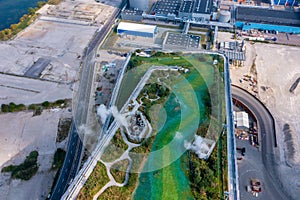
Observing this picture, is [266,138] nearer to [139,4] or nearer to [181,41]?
[181,41]

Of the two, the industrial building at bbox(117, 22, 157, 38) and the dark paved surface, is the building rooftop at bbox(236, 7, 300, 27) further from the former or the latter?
the dark paved surface

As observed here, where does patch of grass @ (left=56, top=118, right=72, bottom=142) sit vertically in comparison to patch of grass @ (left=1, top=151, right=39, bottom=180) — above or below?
above

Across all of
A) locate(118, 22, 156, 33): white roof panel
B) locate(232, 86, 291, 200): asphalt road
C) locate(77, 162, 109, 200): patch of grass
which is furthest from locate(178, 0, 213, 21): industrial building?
locate(77, 162, 109, 200): patch of grass

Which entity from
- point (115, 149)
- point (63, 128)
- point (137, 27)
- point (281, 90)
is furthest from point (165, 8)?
point (115, 149)

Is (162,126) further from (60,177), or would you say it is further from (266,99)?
(266,99)

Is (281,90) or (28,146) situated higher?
(281,90)

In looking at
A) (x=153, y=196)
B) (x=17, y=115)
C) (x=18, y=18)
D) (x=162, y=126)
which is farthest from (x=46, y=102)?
(x=18, y=18)
